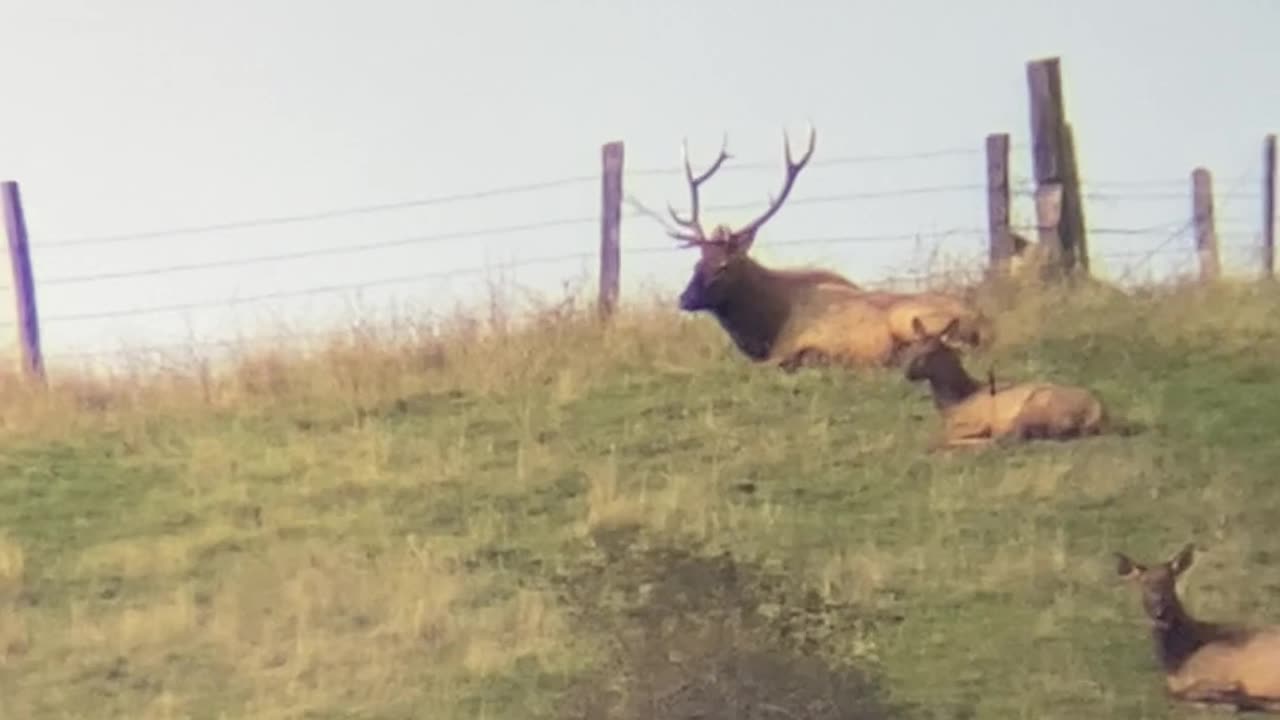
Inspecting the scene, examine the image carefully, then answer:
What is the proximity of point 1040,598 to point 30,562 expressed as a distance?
4417mm

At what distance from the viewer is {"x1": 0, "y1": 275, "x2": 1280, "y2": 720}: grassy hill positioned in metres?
9.49

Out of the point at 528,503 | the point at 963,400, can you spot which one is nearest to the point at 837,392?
the point at 963,400

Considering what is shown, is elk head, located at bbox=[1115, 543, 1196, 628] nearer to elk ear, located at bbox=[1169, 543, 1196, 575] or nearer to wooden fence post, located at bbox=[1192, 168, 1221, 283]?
elk ear, located at bbox=[1169, 543, 1196, 575]

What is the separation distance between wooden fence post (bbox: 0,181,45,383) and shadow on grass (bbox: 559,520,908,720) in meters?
6.38

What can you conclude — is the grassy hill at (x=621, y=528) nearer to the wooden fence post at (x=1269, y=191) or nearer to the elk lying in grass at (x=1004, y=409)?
the elk lying in grass at (x=1004, y=409)

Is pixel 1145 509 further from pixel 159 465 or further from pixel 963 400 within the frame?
pixel 159 465

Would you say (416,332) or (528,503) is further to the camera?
(416,332)

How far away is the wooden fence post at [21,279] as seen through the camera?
52.9ft

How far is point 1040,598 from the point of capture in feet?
32.7

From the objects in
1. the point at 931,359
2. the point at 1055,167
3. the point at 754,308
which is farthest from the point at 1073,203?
the point at 931,359

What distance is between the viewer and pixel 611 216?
54.3 ft

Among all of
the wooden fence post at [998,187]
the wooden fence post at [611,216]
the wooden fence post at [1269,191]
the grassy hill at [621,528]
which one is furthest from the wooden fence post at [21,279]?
the wooden fence post at [1269,191]

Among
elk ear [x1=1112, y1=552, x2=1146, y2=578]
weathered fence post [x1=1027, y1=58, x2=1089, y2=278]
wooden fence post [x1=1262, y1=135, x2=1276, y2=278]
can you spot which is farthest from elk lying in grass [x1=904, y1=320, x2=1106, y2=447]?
wooden fence post [x1=1262, y1=135, x2=1276, y2=278]

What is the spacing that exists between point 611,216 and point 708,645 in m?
7.24
